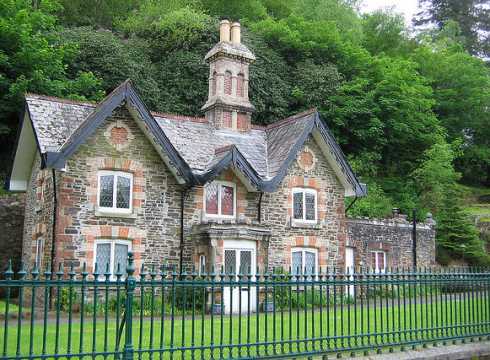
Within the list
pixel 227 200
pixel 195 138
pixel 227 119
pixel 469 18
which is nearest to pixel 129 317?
pixel 227 200

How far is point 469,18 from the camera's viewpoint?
62.3m

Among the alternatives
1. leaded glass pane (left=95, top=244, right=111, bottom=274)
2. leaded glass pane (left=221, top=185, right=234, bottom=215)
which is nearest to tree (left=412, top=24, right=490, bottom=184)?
leaded glass pane (left=221, top=185, right=234, bottom=215)

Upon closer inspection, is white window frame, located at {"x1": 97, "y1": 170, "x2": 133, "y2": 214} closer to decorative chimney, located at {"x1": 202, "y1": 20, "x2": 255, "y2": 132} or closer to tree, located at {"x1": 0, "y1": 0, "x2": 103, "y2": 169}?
decorative chimney, located at {"x1": 202, "y1": 20, "x2": 255, "y2": 132}

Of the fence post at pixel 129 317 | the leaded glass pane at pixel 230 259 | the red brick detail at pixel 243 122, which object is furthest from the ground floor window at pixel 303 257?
the fence post at pixel 129 317

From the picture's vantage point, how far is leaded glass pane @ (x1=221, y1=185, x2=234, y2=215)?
72.3 feet

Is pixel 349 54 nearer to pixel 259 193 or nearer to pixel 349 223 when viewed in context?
pixel 349 223

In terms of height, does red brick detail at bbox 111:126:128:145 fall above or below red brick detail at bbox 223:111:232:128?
below

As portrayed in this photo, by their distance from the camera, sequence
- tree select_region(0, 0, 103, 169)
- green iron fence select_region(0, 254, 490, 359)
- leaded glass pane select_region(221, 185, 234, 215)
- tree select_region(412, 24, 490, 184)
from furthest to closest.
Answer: tree select_region(412, 24, 490, 184) < tree select_region(0, 0, 103, 169) < leaded glass pane select_region(221, 185, 234, 215) < green iron fence select_region(0, 254, 490, 359)

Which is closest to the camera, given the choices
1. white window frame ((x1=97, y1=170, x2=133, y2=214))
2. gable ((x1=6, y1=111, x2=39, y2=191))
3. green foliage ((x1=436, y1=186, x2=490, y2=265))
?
white window frame ((x1=97, y1=170, x2=133, y2=214))

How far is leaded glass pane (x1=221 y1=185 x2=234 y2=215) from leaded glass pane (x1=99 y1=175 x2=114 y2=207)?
4.32 meters

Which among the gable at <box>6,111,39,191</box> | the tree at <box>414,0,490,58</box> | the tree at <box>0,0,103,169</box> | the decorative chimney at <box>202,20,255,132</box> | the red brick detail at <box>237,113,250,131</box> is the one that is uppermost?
the tree at <box>414,0,490,58</box>

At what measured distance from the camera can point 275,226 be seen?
22.6 m

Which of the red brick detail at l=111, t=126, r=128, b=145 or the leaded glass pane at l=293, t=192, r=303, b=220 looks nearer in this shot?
the red brick detail at l=111, t=126, r=128, b=145

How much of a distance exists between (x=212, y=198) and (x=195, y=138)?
9.06ft
